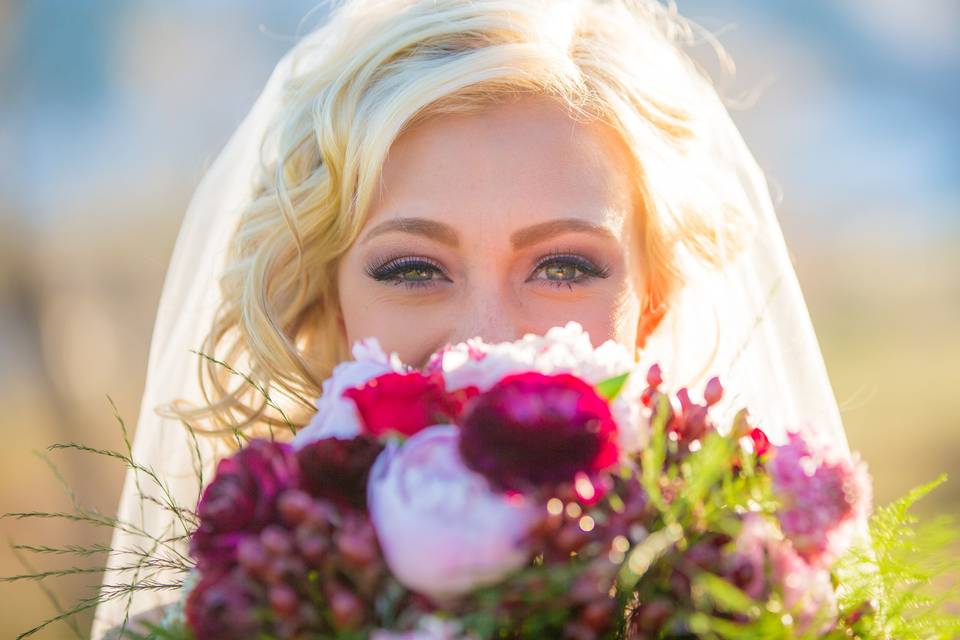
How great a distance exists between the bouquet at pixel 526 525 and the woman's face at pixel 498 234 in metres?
0.84

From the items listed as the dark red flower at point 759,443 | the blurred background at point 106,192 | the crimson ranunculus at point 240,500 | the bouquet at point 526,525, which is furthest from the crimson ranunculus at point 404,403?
the blurred background at point 106,192

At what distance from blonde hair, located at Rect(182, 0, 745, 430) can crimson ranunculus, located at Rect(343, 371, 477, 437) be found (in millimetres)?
973

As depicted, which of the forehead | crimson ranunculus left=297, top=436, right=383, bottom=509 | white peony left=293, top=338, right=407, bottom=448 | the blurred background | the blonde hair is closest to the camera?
crimson ranunculus left=297, top=436, right=383, bottom=509

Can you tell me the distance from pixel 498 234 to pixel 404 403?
34.2 inches

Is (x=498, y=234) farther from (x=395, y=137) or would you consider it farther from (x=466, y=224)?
(x=395, y=137)

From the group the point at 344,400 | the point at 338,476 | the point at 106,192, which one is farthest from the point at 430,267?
the point at 106,192

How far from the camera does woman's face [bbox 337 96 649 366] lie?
2.00 meters

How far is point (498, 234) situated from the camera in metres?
1.98

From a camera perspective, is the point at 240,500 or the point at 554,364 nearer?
Answer: the point at 240,500

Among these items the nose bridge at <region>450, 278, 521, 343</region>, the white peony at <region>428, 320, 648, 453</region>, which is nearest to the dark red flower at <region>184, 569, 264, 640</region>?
the white peony at <region>428, 320, 648, 453</region>

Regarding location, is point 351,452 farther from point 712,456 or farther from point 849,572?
point 849,572

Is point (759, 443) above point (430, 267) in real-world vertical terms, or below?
below

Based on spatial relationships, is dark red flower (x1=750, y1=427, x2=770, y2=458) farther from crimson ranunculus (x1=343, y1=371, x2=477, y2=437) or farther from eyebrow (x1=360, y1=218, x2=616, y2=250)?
eyebrow (x1=360, y1=218, x2=616, y2=250)

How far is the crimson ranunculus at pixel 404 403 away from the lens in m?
1.15
